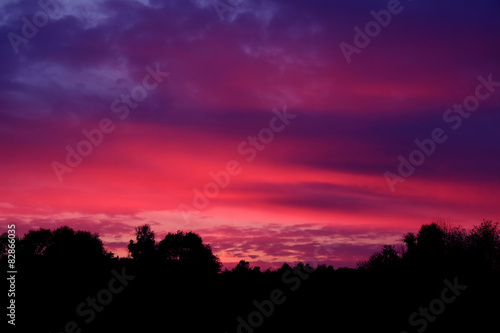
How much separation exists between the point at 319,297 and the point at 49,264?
17656mm

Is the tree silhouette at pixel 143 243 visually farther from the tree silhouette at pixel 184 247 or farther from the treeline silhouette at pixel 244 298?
the treeline silhouette at pixel 244 298

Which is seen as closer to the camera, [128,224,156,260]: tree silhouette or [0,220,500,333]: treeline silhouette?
[0,220,500,333]: treeline silhouette

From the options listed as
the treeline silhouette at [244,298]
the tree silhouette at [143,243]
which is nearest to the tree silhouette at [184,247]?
the tree silhouette at [143,243]

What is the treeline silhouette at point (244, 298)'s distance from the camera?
2408cm

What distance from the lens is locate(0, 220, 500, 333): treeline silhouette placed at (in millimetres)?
24078

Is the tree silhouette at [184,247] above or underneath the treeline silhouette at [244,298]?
above

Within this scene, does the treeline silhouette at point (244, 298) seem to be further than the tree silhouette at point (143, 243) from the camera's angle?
No

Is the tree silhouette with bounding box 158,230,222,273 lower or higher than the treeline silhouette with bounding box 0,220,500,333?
higher

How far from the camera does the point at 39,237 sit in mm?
92750

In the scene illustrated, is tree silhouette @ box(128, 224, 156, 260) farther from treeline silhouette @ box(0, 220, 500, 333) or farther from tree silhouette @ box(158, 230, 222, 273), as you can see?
treeline silhouette @ box(0, 220, 500, 333)

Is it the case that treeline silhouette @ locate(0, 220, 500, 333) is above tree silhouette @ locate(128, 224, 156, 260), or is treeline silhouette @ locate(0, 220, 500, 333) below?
below

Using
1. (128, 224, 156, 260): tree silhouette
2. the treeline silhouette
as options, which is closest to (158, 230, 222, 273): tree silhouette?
(128, 224, 156, 260): tree silhouette

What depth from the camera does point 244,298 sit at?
2698 centimetres

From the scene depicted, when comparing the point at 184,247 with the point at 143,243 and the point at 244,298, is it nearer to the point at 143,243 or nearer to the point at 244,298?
the point at 143,243
